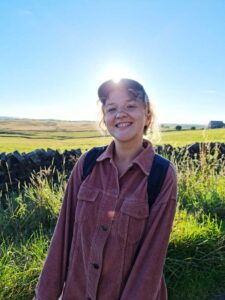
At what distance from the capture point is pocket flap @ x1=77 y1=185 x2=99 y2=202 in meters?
2.58

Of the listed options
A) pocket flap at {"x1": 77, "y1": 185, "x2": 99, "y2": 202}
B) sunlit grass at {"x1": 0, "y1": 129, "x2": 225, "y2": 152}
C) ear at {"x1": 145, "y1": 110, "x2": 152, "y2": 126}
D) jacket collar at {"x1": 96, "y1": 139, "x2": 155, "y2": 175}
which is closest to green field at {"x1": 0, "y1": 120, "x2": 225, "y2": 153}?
sunlit grass at {"x1": 0, "y1": 129, "x2": 225, "y2": 152}

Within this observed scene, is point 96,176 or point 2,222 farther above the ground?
point 96,176

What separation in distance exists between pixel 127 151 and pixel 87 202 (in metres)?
0.41

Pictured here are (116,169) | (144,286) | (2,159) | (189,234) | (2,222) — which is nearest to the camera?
(144,286)

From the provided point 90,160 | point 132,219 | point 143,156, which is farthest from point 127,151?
point 132,219

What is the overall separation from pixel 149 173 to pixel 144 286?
0.65 m

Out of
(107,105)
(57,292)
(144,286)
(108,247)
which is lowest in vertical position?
(57,292)

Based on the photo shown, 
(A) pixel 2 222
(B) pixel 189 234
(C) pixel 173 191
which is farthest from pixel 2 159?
(C) pixel 173 191

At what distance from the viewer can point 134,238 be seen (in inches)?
97.3

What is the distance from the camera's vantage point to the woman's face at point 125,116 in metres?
2.61

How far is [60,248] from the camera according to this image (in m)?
2.76

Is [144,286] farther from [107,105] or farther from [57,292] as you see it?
[107,105]

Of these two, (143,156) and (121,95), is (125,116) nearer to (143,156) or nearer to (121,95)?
(121,95)

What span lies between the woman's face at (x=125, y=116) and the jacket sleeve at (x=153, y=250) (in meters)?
0.38
